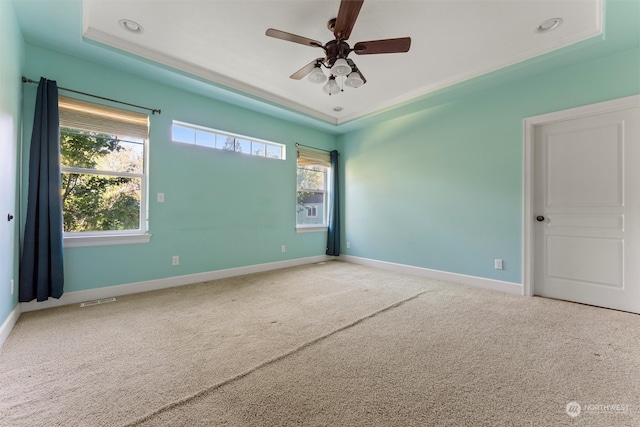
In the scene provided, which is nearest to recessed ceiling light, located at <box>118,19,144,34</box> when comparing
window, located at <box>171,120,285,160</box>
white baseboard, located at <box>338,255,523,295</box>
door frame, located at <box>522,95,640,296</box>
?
window, located at <box>171,120,285,160</box>

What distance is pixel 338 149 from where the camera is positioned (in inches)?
213

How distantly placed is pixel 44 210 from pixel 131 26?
1903 mm

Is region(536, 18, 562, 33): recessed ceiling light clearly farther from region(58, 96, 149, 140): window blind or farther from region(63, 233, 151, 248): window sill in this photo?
region(63, 233, 151, 248): window sill

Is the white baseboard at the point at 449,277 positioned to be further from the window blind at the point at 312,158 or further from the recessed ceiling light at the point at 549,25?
the recessed ceiling light at the point at 549,25

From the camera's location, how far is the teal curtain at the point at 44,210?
2.43m

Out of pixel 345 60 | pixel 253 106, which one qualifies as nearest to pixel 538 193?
pixel 345 60

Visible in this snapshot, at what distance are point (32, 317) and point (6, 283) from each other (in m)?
0.47

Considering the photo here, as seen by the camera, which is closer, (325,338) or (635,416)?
(635,416)

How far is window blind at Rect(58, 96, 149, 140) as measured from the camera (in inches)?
107

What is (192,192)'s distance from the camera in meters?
3.55

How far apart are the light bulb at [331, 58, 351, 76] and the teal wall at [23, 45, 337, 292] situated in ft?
7.08

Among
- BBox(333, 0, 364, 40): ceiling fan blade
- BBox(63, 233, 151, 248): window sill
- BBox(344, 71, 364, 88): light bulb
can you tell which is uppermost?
BBox(333, 0, 364, 40): ceiling fan blade

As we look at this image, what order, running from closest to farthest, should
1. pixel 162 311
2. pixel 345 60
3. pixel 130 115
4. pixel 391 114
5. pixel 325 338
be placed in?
1. pixel 325 338
2. pixel 345 60
3. pixel 162 311
4. pixel 130 115
5. pixel 391 114

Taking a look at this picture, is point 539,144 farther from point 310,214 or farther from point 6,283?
point 6,283
